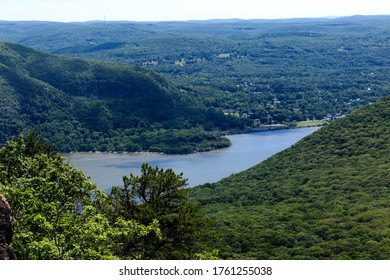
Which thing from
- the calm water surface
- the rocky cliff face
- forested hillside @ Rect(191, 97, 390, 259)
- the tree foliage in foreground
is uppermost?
the rocky cliff face

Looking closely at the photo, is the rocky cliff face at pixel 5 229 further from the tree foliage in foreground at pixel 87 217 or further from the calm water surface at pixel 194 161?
the calm water surface at pixel 194 161

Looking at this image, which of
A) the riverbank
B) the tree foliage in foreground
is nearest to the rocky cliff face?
the tree foliage in foreground

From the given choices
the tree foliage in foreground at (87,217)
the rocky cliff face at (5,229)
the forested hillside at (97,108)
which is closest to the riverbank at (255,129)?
the forested hillside at (97,108)

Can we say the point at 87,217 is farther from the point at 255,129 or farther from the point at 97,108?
the point at 97,108

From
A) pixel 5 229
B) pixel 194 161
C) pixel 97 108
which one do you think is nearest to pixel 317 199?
pixel 5 229

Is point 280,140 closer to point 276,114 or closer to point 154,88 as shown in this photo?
point 276,114

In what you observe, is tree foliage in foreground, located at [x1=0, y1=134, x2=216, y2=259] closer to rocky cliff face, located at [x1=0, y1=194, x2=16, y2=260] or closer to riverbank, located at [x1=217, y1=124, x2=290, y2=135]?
rocky cliff face, located at [x1=0, y1=194, x2=16, y2=260]
